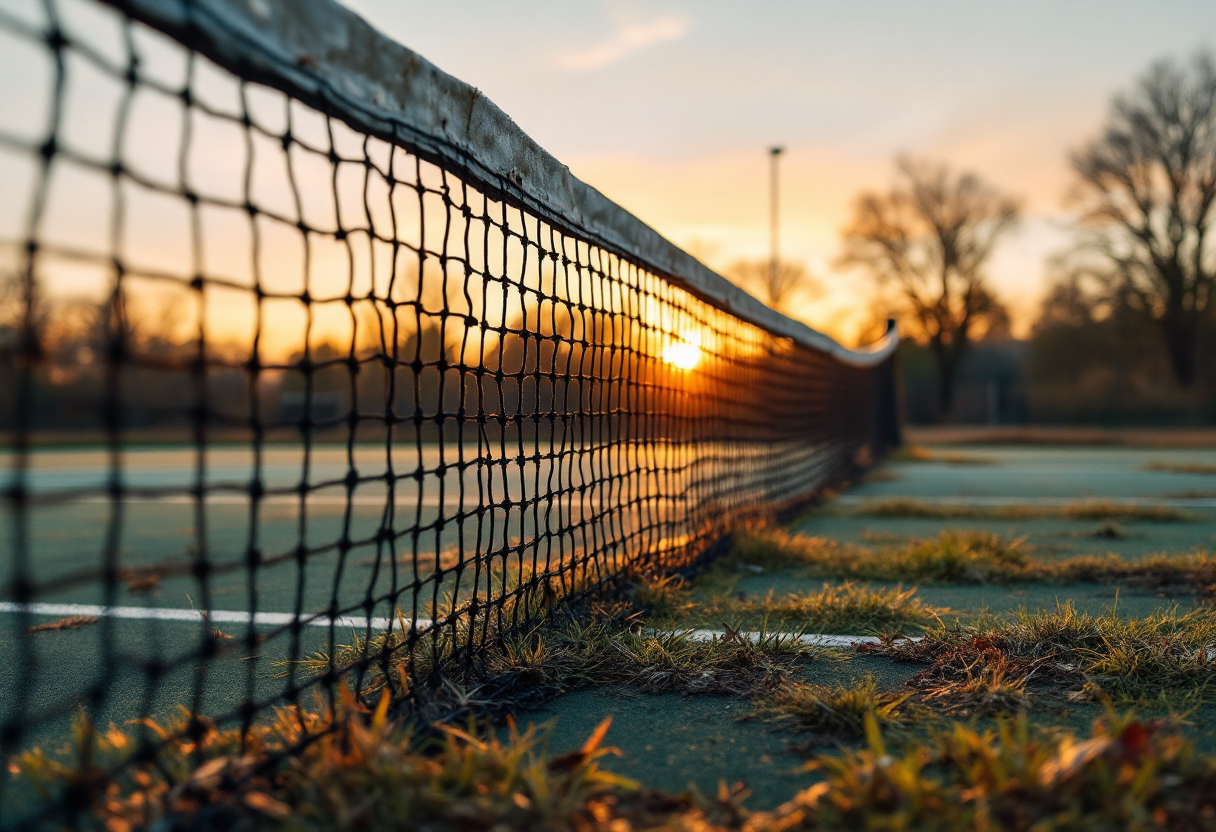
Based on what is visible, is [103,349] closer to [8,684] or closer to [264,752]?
[264,752]

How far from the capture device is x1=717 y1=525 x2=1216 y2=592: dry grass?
10.8ft

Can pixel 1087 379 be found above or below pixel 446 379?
above

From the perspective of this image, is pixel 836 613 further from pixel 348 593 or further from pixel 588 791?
pixel 348 593

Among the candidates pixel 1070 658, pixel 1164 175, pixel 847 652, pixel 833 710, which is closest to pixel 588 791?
pixel 833 710

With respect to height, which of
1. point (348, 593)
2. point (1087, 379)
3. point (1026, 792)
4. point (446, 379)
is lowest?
point (348, 593)

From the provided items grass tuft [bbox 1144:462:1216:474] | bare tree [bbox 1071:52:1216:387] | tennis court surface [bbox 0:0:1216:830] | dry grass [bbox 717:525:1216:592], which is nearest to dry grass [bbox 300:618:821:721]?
tennis court surface [bbox 0:0:1216:830]

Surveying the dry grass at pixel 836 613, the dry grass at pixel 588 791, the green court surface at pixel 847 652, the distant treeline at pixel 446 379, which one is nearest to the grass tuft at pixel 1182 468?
the green court surface at pixel 847 652

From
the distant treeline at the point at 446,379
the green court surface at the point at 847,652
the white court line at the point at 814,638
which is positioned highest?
the distant treeline at the point at 446,379

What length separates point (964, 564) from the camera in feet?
11.2

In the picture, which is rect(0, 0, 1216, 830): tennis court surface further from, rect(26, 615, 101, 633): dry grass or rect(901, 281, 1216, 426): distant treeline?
rect(901, 281, 1216, 426): distant treeline

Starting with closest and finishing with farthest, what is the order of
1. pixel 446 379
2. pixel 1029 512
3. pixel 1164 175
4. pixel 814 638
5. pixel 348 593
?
pixel 814 638
pixel 348 593
pixel 446 379
pixel 1029 512
pixel 1164 175

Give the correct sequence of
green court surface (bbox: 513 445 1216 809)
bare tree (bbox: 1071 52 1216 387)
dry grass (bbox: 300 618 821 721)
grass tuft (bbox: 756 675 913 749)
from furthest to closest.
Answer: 1. bare tree (bbox: 1071 52 1216 387)
2. dry grass (bbox: 300 618 821 721)
3. grass tuft (bbox: 756 675 913 749)
4. green court surface (bbox: 513 445 1216 809)

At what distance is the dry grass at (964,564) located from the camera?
331cm

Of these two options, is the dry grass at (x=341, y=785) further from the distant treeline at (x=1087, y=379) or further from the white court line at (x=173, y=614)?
the distant treeline at (x=1087, y=379)
